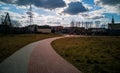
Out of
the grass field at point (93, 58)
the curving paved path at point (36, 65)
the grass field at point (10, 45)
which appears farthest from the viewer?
the grass field at point (10, 45)

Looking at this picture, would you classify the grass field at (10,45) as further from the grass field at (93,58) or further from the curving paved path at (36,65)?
the grass field at (93,58)

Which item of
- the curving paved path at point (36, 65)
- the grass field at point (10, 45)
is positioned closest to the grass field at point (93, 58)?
the curving paved path at point (36, 65)

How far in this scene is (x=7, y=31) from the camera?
61531 millimetres

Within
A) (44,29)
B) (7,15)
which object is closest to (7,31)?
(7,15)

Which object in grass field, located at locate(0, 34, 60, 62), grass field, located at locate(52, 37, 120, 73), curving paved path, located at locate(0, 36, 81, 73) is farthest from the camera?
grass field, located at locate(0, 34, 60, 62)

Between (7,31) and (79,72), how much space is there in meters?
57.0

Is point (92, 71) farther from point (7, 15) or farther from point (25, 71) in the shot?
point (7, 15)

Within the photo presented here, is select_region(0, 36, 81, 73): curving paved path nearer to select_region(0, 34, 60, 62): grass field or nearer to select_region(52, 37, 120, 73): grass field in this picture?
select_region(52, 37, 120, 73): grass field

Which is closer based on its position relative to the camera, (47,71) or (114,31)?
(47,71)

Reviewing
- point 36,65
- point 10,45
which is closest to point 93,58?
point 36,65

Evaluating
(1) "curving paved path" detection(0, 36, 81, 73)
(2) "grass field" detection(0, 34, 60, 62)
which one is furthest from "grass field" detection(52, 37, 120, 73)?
(2) "grass field" detection(0, 34, 60, 62)

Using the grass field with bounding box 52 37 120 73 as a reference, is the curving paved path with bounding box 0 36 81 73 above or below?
above

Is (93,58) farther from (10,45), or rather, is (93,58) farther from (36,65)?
(10,45)

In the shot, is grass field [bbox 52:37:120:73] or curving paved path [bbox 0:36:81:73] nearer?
curving paved path [bbox 0:36:81:73]
